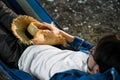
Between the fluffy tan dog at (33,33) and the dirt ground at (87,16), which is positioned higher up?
→ the fluffy tan dog at (33,33)

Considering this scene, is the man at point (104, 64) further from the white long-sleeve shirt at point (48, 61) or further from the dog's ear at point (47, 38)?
the dog's ear at point (47, 38)

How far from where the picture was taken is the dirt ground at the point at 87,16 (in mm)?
3279

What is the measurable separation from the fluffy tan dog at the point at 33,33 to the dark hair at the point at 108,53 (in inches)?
20.5

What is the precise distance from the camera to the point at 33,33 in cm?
213

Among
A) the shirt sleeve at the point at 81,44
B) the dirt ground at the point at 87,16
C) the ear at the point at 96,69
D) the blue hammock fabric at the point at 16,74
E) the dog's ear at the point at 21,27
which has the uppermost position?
the dog's ear at the point at 21,27

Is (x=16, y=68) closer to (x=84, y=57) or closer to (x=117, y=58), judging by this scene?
(x=84, y=57)

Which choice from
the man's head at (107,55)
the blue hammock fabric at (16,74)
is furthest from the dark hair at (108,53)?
the blue hammock fabric at (16,74)

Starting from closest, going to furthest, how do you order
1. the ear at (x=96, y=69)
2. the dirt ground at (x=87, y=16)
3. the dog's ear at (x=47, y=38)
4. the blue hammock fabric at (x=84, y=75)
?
1. the blue hammock fabric at (x=84, y=75)
2. the ear at (x=96, y=69)
3. the dog's ear at (x=47, y=38)
4. the dirt ground at (x=87, y=16)

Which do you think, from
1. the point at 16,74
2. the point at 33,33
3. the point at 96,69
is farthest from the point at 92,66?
the point at 33,33

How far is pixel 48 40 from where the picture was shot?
207 centimetres

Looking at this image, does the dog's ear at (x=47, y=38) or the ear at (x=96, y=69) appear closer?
the ear at (x=96, y=69)

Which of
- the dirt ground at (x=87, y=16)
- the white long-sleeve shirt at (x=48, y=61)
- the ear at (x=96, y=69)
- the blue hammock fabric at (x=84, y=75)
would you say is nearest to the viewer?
the blue hammock fabric at (x=84, y=75)

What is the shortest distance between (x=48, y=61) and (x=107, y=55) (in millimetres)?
452

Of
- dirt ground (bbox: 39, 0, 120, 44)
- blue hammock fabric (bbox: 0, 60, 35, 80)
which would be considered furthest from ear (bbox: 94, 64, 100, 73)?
dirt ground (bbox: 39, 0, 120, 44)
